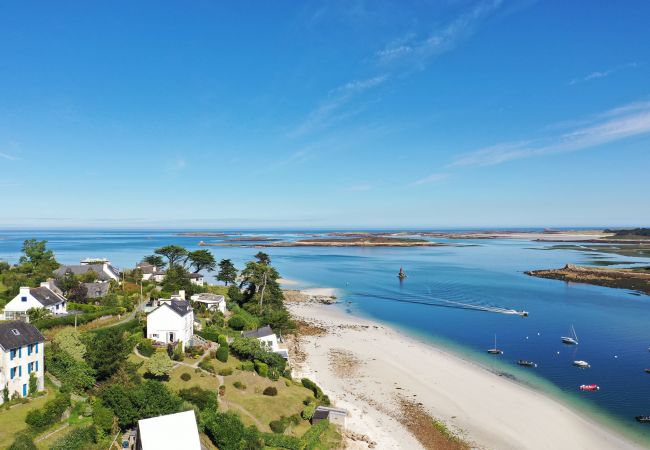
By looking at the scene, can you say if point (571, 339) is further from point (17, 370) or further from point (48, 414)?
point (17, 370)

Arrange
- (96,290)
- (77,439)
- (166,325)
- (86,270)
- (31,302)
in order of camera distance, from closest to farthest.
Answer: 1. (77,439)
2. (166,325)
3. (31,302)
4. (96,290)
5. (86,270)

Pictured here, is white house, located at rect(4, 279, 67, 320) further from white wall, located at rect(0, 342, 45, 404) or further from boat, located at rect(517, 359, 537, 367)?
boat, located at rect(517, 359, 537, 367)

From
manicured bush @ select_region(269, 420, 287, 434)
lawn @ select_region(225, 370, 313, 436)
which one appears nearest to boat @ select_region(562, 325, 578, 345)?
lawn @ select_region(225, 370, 313, 436)

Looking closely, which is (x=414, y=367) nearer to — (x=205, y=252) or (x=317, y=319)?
(x=317, y=319)

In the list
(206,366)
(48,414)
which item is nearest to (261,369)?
(206,366)

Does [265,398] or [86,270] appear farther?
[86,270]

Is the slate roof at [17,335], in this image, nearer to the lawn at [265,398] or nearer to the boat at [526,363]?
the lawn at [265,398]
